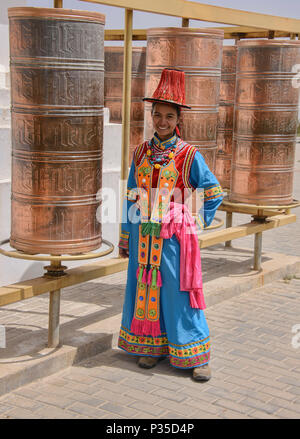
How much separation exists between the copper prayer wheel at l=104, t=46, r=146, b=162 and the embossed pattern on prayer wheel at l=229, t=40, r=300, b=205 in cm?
87

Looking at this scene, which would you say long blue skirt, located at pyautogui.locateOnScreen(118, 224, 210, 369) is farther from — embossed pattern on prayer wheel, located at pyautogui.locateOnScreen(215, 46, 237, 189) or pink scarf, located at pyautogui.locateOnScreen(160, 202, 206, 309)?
embossed pattern on prayer wheel, located at pyautogui.locateOnScreen(215, 46, 237, 189)

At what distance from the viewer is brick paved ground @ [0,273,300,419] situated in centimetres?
397

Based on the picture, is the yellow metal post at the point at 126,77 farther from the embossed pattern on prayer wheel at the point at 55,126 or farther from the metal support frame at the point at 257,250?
the metal support frame at the point at 257,250

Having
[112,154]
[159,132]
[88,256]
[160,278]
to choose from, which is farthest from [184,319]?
[112,154]

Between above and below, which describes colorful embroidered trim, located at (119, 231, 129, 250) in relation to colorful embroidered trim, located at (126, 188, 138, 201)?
below

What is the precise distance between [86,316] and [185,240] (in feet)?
4.30

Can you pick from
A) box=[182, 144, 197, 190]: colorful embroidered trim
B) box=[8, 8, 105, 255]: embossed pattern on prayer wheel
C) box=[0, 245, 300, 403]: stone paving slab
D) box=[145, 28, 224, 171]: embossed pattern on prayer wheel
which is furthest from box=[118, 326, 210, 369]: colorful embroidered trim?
box=[145, 28, 224, 171]: embossed pattern on prayer wheel

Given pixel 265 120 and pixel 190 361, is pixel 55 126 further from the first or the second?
pixel 265 120

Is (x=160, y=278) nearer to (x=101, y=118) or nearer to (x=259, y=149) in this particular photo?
(x=101, y=118)

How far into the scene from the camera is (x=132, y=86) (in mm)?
6477

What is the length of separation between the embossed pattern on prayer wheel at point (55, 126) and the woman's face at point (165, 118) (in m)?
0.34

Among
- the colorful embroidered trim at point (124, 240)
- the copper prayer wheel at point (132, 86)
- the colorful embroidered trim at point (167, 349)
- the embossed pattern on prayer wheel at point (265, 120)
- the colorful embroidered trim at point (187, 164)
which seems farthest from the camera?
the copper prayer wheel at point (132, 86)

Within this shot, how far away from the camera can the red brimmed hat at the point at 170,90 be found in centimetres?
425

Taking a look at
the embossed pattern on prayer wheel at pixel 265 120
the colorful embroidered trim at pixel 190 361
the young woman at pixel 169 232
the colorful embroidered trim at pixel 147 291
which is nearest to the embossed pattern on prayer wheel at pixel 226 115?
the embossed pattern on prayer wheel at pixel 265 120
